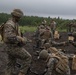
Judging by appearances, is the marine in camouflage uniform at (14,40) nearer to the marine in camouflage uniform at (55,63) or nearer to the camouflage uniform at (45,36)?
the marine in camouflage uniform at (55,63)

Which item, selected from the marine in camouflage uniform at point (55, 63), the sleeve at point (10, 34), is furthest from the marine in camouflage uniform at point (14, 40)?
the marine in camouflage uniform at point (55, 63)

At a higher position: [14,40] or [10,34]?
[10,34]

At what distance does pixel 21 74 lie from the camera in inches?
460

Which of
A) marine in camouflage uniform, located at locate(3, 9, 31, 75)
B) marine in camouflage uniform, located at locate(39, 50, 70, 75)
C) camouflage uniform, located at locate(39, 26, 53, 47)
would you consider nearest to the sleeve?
marine in camouflage uniform, located at locate(3, 9, 31, 75)

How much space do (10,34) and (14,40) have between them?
0.69ft

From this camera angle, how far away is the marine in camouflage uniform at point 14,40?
36.6ft

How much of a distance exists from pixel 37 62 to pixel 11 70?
4799 mm

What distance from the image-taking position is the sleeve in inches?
437

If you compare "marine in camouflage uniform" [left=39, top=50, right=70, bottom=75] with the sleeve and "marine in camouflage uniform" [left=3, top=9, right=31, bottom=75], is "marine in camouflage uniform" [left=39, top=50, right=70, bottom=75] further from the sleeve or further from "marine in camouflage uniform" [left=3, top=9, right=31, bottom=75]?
the sleeve

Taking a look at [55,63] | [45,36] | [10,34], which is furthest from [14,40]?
[45,36]

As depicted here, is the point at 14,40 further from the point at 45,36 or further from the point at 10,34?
the point at 45,36

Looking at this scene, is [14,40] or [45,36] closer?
[14,40]

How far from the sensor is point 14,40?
36.6 feet

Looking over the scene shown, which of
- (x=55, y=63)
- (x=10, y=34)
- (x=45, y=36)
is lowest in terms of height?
(x=45, y=36)
